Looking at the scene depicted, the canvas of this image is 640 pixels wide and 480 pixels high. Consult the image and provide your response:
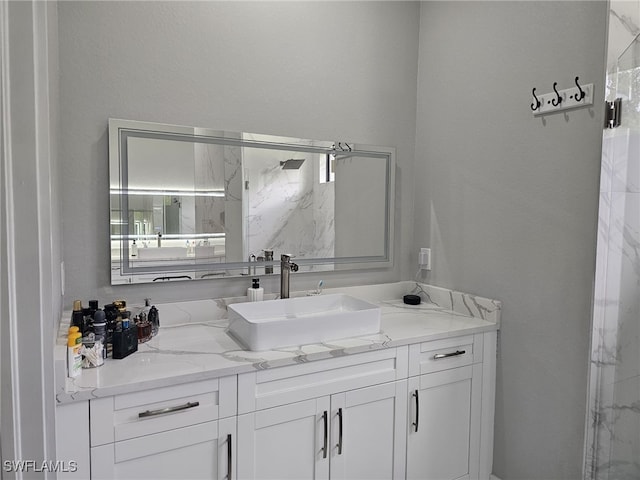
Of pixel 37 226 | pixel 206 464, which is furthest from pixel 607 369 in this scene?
pixel 37 226

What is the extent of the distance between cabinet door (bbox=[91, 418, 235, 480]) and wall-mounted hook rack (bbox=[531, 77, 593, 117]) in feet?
5.74

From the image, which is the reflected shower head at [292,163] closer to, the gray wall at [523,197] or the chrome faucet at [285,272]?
the chrome faucet at [285,272]

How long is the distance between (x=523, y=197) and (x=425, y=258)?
68cm

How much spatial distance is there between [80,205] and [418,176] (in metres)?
1.74

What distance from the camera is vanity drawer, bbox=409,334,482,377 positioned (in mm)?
1845

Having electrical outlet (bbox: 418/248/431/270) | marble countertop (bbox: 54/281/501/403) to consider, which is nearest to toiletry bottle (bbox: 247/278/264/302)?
marble countertop (bbox: 54/281/501/403)

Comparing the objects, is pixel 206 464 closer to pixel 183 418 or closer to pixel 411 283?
pixel 183 418

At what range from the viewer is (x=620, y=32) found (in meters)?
1.56

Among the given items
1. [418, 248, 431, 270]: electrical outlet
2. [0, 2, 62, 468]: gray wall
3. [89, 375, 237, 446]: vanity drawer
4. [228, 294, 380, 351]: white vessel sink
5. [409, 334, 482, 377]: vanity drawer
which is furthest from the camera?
[418, 248, 431, 270]: electrical outlet

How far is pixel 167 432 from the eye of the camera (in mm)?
1385

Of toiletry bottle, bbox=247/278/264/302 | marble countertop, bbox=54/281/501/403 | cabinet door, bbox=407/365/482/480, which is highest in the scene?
toiletry bottle, bbox=247/278/264/302

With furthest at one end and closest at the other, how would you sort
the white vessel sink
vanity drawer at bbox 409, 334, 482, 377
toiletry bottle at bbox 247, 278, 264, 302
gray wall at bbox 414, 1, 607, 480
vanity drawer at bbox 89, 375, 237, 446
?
toiletry bottle at bbox 247, 278, 264, 302
vanity drawer at bbox 409, 334, 482, 377
gray wall at bbox 414, 1, 607, 480
the white vessel sink
vanity drawer at bbox 89, 375, 237, 446

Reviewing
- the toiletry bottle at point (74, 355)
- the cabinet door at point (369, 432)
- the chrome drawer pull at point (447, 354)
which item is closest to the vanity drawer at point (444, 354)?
the chrome drawer pull at point (447, 354)

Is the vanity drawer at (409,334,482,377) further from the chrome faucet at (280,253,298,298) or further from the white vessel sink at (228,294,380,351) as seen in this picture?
the chrome faucet at (280,253,298,298)
